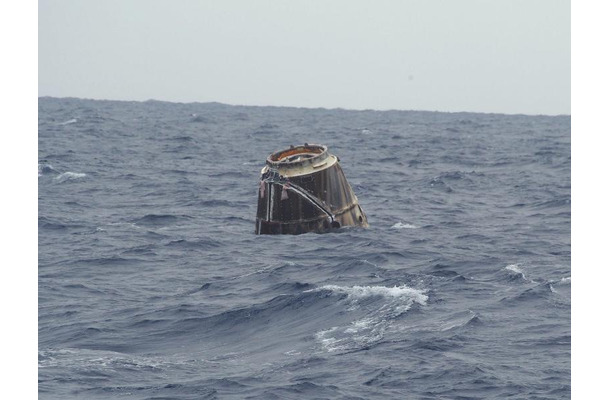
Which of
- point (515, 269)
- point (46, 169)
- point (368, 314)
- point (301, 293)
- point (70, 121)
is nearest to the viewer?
point (368, 314)

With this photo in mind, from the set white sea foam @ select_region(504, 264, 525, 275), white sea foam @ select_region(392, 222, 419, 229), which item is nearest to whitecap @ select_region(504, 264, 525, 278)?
white sea foam @ select_region(504, 264, 525, 275)

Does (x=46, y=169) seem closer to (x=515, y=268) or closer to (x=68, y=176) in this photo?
(x=68, y=176)

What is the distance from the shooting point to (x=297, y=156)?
35656mm

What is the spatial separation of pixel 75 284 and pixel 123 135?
214 ft

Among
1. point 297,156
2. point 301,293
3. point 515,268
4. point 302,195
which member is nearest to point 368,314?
point 301,293

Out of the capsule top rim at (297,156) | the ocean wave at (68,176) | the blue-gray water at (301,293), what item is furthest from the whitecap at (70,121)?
the capsule top rim at (297,156)

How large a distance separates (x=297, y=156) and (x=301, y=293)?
11.0 m

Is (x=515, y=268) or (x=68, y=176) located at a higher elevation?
(x=68, y=176)

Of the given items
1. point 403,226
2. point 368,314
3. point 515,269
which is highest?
point 403,226

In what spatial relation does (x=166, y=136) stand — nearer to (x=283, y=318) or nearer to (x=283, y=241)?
(x=283, y=241)

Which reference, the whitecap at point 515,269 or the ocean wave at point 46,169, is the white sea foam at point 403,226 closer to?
the whitecap at point 515,269

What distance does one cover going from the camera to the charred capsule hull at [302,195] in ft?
110

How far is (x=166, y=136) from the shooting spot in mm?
91938
